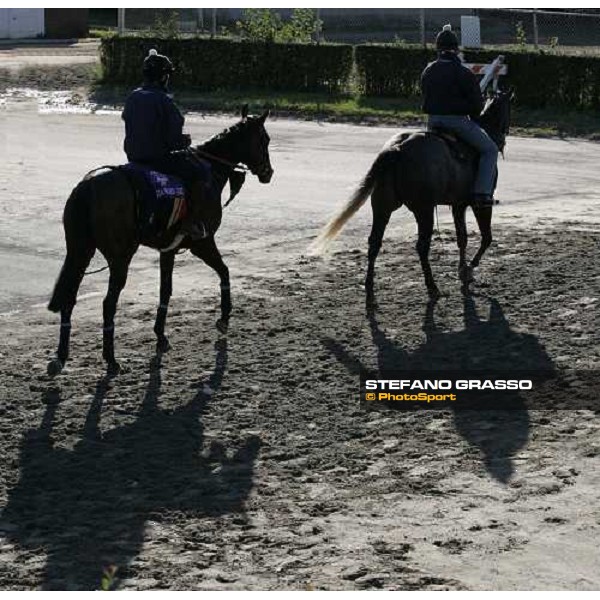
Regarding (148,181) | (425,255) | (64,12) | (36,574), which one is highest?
(64,12)

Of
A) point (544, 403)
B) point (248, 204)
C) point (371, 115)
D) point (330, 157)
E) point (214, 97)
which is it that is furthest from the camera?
point (214, 97)

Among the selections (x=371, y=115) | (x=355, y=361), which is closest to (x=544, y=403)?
(x=355, y=361)

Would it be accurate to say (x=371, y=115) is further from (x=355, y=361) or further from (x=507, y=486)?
(x=507, y=486)

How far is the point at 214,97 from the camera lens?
3356 centimetres

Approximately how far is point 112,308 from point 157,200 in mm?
992

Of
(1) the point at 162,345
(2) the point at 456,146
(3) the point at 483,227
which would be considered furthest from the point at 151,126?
(3) the point at 483,227

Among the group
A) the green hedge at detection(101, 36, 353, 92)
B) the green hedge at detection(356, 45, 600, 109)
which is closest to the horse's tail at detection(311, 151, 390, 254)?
the green hedge at detection(356, 45, 600, 109)

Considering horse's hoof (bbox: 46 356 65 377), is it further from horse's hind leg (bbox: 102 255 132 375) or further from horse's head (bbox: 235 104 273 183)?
horse's head (bbox: 235 104 273 183)

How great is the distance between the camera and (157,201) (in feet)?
39.5

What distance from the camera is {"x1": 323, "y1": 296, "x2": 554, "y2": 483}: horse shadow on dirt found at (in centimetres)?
1033

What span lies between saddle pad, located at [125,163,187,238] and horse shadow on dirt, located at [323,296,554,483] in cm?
185

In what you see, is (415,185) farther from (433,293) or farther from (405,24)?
(405,24)

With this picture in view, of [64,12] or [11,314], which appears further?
[64,12]

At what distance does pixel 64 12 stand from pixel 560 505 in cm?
4188
